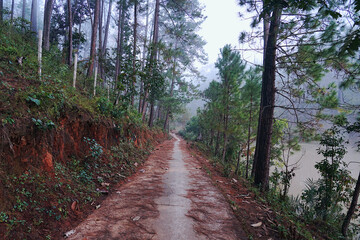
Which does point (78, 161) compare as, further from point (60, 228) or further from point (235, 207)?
point (235, 207)

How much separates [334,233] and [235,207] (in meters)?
3.75

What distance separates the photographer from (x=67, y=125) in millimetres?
4055

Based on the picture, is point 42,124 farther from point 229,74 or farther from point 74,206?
point 229,74

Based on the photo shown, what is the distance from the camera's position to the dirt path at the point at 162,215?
2523 mm

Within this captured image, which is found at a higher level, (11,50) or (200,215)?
(11,50)

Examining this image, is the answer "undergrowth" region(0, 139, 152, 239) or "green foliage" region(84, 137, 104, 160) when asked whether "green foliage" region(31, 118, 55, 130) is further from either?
"green foliage" region(84, 137, 104, 160)

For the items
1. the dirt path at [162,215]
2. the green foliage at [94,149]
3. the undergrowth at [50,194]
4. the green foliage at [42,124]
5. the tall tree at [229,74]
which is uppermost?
the tall tree at [229,74]

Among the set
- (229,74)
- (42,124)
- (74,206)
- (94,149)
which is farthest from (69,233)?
(229,74)

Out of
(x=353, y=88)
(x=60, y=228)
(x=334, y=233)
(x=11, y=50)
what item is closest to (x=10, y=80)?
(x=11, y=50)

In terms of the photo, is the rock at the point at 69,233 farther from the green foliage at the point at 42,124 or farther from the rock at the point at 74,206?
the green foliage at the point at 42,124

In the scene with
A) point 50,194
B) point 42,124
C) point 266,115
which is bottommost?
point 50,194

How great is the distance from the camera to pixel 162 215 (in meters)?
3.03

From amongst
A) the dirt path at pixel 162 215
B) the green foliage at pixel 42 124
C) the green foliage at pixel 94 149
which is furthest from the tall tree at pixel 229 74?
the green foliage at pixel 42 124

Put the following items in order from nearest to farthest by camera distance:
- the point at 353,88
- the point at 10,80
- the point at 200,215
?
1. the point at 200,215
2. the point at 10,80
3. the point at 353,88
